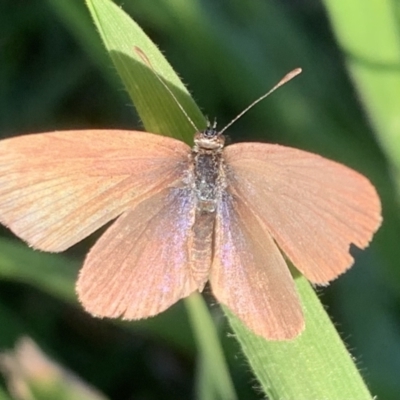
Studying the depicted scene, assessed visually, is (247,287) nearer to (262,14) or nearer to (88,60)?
(262,14)

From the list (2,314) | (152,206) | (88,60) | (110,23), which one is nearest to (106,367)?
(2,314)

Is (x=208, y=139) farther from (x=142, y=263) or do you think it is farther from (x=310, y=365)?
(x=310, y=365)

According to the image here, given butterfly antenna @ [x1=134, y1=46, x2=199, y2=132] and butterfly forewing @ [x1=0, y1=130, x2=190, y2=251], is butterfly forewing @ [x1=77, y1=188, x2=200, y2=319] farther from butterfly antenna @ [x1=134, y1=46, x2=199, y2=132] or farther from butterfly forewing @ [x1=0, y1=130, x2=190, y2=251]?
butterfly antenna @ [x1=134, y1=46, x2=199, y2=132]

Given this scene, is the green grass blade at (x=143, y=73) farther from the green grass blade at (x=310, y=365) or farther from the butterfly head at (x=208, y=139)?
the green grass blade at (x=310, y=365)

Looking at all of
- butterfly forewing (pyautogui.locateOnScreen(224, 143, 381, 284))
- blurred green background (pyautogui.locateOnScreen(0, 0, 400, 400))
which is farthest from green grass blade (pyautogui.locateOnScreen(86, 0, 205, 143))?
blurred green background (pyautogui.locateOnScreen(0, 0, 400, 400))

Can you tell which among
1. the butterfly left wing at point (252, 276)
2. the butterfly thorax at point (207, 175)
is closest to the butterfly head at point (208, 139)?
the butterfly thorax at point (207, 175)

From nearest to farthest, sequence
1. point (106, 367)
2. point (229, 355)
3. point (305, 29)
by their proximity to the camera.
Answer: point (229, 355) → point (106, 367) → point (305, 29)

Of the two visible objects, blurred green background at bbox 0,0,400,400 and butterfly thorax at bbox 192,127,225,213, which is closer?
butterfly thorax at bbox 192,127,225,213
